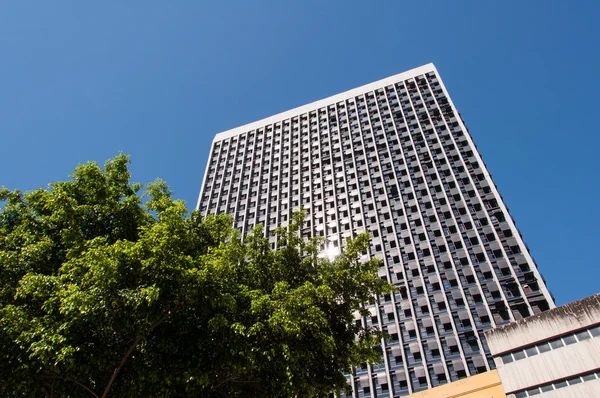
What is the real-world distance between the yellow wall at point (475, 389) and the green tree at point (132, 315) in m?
10.5

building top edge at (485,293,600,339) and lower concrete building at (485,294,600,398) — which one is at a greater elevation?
building top edge at (485,293,600,339)

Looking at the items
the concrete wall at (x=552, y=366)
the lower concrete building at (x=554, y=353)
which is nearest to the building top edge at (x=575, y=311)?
the lower concrete building at (x=554, y=353)

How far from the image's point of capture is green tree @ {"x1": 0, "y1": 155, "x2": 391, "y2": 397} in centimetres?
879

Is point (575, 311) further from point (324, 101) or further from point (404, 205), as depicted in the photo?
point (324, 101)

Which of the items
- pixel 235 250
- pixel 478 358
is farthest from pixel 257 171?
pixel 235 250

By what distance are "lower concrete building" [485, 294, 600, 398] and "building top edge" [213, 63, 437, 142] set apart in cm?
5730

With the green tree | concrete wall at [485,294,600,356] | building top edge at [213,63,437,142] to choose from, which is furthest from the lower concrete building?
building top edge at [213,63,437,142]

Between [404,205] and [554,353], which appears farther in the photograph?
[404,205]

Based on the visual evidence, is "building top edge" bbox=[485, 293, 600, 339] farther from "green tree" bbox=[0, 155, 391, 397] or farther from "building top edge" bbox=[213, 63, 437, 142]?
"building top edge" bbox=[213, 63, 437, 142]

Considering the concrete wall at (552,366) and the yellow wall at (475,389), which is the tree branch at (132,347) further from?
the yellow wall at (475,389)

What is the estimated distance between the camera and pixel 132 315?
914 cm

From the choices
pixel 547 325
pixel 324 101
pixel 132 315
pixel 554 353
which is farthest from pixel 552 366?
pixel 324 101

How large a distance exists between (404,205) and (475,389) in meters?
34.5

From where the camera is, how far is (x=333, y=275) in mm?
13094
